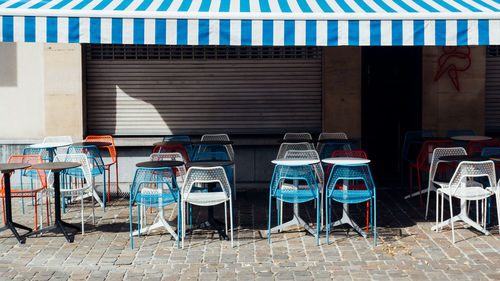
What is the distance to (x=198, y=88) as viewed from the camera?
1110cm

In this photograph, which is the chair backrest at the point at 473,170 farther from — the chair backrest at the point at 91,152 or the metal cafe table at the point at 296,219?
the chair backrest at the point at 91,152

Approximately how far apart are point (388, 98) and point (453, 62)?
1341 mm

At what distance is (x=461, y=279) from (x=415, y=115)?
6.01 metres

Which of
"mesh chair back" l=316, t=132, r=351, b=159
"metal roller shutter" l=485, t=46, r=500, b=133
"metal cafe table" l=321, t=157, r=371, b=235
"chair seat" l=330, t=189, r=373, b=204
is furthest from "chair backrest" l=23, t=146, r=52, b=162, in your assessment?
"metal roller shutter" l=485, t=46, r=500, b=133

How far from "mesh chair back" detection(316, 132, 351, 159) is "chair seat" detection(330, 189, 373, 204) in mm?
2527

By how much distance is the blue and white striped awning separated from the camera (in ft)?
23.1

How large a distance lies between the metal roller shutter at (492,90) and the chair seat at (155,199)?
6811 mm

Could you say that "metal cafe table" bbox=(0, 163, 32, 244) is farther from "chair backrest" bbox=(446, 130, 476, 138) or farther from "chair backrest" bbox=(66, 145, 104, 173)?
"chair backrest" bbox=(446, 130, 476, 138)

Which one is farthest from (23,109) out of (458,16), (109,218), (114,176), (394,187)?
(458,16)

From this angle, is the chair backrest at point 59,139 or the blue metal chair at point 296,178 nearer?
the blue metal chair at point 296,178

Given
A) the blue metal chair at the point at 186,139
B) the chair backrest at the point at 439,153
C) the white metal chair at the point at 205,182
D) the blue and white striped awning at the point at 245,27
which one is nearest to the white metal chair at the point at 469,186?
the chair backrest at the point at 439,153

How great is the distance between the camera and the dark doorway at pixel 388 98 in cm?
1141

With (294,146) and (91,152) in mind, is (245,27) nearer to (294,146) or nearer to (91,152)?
(294,146)

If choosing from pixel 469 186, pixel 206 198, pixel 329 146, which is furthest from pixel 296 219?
pixel 329 146
